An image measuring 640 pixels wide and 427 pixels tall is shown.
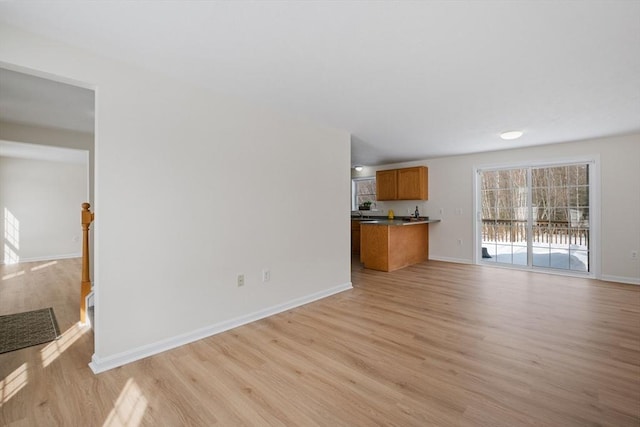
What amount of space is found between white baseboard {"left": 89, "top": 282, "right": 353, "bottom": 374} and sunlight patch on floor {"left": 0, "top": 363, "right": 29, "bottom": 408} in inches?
14.1

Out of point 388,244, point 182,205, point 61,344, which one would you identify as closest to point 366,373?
point 182,205

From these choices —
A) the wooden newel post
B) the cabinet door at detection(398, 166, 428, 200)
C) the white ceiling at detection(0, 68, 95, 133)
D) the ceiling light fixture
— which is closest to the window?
the cabinet door at detection(398, 166, 428, 200)

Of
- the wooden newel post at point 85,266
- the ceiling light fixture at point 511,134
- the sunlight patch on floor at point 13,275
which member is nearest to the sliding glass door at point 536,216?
the ceiling light fixture at point 511,134

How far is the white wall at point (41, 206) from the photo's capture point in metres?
6.05

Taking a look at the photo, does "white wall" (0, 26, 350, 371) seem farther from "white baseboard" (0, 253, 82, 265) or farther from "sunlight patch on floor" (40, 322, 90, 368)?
"white baseboard" (0, 253, 82, 265)

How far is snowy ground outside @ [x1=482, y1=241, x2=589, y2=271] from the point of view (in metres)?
4.86

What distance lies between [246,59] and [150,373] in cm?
235

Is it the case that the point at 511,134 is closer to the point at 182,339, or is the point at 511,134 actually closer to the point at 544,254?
the point at 544,254

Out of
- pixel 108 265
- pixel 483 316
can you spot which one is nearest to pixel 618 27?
pixel 483 316

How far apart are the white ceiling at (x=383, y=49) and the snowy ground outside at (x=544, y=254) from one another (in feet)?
8.17

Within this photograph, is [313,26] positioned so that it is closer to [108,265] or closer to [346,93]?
[346,93]

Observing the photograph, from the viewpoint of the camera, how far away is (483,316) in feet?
10.1

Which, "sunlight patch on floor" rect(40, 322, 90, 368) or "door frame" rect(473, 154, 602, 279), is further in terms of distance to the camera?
"door frame" rect(473, 154, 602, 279)

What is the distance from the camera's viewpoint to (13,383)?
74.5 inches
